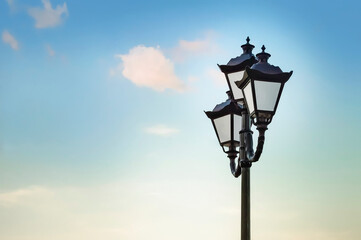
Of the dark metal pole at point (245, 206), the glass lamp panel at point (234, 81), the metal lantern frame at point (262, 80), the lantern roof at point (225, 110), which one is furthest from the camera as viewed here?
the lantern roof at point (225, 110)

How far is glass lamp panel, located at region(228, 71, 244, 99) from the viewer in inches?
298

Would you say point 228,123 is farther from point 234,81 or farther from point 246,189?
point 246,189

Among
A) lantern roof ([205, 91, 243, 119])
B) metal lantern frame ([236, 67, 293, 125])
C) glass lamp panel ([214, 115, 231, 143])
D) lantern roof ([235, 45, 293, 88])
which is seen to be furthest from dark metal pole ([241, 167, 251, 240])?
lantern roof ([235, 45, 293, 88])

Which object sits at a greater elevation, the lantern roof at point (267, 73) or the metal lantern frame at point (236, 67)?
the metal lantern frame at point (236, 67)

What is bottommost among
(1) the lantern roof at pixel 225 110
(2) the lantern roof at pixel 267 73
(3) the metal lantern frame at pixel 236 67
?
(2) the lantern roof at pixel 267 73

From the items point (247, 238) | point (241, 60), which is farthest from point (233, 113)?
point (247, 238)

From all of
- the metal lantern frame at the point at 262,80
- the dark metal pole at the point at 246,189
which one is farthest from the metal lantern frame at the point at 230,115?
the metal lantern frame at the point at 262,80

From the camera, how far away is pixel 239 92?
764cm

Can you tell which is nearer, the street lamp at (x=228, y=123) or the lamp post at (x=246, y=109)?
the lamp post at (x=246, y=109)

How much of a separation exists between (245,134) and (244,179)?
0.64m

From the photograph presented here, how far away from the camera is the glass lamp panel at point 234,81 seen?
7.57 m

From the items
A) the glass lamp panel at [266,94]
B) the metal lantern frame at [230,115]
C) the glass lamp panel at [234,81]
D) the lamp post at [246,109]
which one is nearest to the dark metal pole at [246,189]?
the lamp post at [246,109]

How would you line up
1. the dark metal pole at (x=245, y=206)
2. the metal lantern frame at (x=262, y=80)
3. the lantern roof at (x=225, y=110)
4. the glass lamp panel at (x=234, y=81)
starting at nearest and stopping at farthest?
the metal lantern frame at (x=262, y=80) → the dark metal pole at (x=245, y=206) → the glass lamp panel at (x=234, y=81) → the lantern roof at (x=225, y=110)

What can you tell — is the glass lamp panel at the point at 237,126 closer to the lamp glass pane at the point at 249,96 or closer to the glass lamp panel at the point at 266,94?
the lamp glass pane at the point at 249,96
